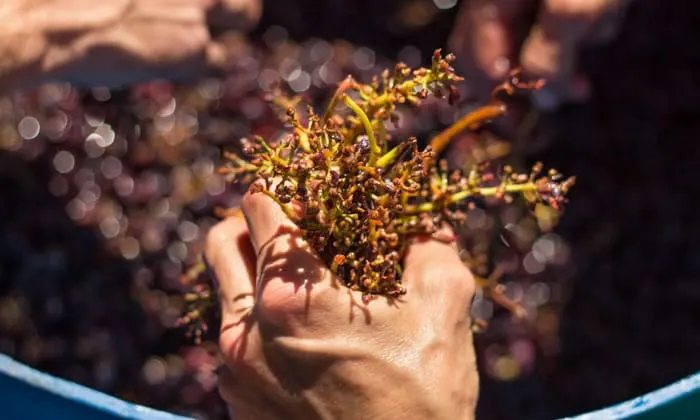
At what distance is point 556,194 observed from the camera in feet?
2.78

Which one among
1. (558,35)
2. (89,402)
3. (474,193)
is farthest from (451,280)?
(558,35)

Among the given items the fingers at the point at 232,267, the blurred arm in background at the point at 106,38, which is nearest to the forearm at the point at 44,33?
the blurred arm in background at the point at 106,38

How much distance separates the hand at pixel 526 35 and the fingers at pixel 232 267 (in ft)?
1.71

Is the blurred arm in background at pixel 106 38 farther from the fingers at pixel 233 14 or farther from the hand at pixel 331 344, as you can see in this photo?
the hand at pixel 331 344

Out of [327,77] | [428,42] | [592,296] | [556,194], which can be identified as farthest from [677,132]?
[556,194]

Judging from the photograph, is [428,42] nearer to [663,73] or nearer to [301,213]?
[663,73]

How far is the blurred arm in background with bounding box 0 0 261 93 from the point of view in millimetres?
1116

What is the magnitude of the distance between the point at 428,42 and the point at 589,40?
1.53 feet

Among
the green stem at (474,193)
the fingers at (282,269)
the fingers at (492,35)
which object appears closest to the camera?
the fingers at (282,269)

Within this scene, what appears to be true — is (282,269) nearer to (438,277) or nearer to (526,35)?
(438,277)

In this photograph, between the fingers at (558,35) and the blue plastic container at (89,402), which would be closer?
the blue plastic container at (89,402)

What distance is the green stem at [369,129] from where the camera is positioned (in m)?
0.80

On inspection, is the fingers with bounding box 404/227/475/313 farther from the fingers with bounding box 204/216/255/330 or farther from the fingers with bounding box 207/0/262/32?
the fingers with bounding box 207/0/262/32

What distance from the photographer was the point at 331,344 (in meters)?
0.78
